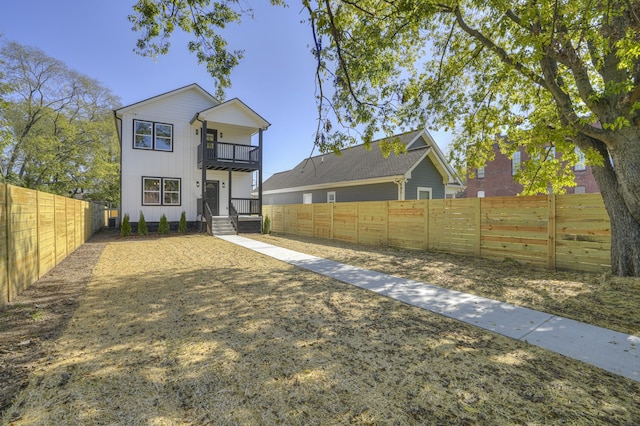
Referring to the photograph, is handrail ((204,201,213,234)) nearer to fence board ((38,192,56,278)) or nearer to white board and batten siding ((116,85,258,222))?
white board and batten siding ((116,85,258,222))

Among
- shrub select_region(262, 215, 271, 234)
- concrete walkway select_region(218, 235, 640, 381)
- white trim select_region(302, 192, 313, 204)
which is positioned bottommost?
concrete walkway select_region(218, 235, 640, 381)

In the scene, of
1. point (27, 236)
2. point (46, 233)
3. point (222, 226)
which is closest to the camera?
point (27, 236)

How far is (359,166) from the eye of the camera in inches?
719

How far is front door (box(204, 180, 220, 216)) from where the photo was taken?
17562mm

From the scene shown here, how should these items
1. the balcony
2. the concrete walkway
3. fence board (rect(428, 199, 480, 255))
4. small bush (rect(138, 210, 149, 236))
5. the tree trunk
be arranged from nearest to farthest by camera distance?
the concrete walkway
the tree trunk
fence board (rect(428, 199, 480, 255))
small bush (rect(138, 210, 149, 236))
the balcony

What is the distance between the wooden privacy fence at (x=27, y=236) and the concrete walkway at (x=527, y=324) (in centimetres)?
540

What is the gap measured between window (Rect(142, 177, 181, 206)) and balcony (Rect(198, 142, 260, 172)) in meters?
1.81

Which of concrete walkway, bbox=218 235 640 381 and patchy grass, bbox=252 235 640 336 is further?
patchy grass, bbox=252 235 640 336

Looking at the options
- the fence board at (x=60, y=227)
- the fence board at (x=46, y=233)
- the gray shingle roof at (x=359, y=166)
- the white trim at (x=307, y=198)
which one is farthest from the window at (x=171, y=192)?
the fence board at (x=46, y=233)

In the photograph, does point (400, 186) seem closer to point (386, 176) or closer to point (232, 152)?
point (386, 176)

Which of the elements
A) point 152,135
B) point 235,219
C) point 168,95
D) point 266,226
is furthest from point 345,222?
point 168,95

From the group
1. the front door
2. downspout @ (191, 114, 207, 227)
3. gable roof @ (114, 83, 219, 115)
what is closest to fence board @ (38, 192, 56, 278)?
downspout @ (191, 114, 207, 227)

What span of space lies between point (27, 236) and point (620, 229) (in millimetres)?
10919

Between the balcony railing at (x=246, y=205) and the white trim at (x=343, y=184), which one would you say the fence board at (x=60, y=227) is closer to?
the balcony railing at (x=246, y=205)
